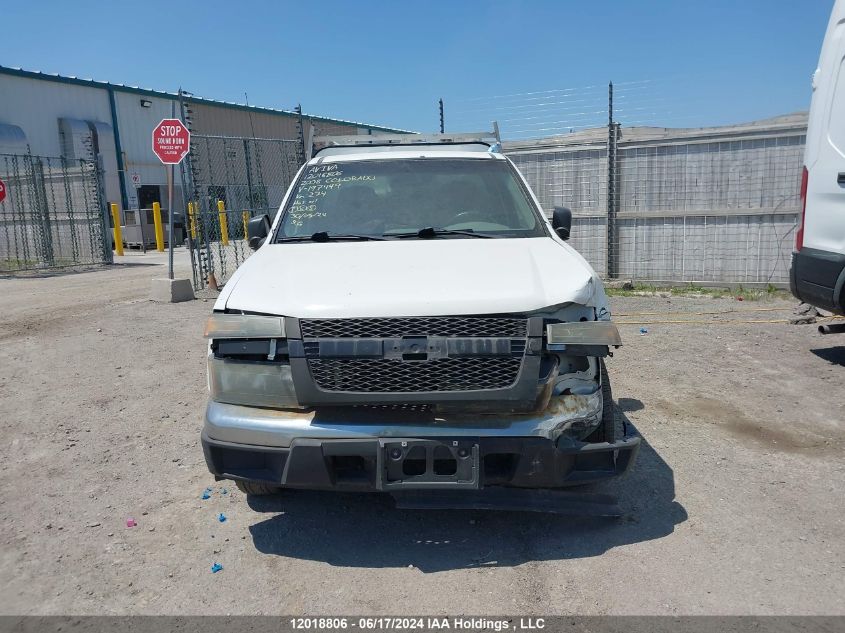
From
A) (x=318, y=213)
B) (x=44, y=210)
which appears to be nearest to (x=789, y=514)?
(x=318, y=213)

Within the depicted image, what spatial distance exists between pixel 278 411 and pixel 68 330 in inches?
259

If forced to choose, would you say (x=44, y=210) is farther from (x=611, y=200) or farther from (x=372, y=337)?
(x=372, y=337)

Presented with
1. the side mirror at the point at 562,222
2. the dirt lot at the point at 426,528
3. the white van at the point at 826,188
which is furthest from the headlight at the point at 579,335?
the white van at the point at 826,188

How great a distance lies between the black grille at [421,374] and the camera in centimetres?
284

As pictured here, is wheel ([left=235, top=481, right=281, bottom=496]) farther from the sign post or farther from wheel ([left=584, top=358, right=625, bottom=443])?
the sign post

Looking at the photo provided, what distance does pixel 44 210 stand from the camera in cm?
1644

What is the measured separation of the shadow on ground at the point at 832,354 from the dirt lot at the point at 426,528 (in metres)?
0.45

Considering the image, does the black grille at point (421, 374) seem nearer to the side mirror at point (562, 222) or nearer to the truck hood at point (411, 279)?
the truck hood at point (411, 279)

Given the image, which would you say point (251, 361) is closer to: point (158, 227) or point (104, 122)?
point (158, 227)

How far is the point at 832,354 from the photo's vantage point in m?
6.40

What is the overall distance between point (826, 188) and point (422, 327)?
14.5 ft

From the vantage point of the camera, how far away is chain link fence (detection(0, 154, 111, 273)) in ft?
53.7

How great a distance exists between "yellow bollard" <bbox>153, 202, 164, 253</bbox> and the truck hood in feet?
64.0

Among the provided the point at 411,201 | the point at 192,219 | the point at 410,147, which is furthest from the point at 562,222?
the point at 192,219
